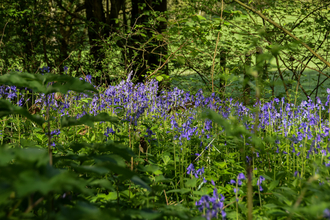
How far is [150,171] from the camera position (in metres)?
1.73

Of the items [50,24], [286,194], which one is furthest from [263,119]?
[50,24]

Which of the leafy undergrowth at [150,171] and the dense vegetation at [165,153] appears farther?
the dense vegetation at [165,153]

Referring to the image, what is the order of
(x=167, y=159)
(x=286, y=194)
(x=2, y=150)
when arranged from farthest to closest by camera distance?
(x=167, y=159), (x=286, y=194), (x=2, y=150)

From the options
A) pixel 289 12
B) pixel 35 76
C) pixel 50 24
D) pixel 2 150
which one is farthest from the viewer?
pixel 50 24

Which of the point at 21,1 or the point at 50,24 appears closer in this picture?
the point at 21,1

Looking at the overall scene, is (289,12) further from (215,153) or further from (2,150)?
(2,150)

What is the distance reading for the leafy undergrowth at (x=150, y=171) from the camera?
0.91 metres

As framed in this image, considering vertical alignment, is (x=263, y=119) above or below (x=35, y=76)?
below

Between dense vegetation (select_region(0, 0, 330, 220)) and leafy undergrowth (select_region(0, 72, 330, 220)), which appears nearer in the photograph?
leafy undergrowth (select_region(0, 72, 330, 220))

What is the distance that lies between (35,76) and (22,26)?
6.96 metres

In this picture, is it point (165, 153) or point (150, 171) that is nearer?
point (150, 171)

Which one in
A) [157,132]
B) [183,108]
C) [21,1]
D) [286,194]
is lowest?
[286,194]

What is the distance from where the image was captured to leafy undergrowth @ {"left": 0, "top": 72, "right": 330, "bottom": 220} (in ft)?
3.00

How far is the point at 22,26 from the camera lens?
7.25 metres
